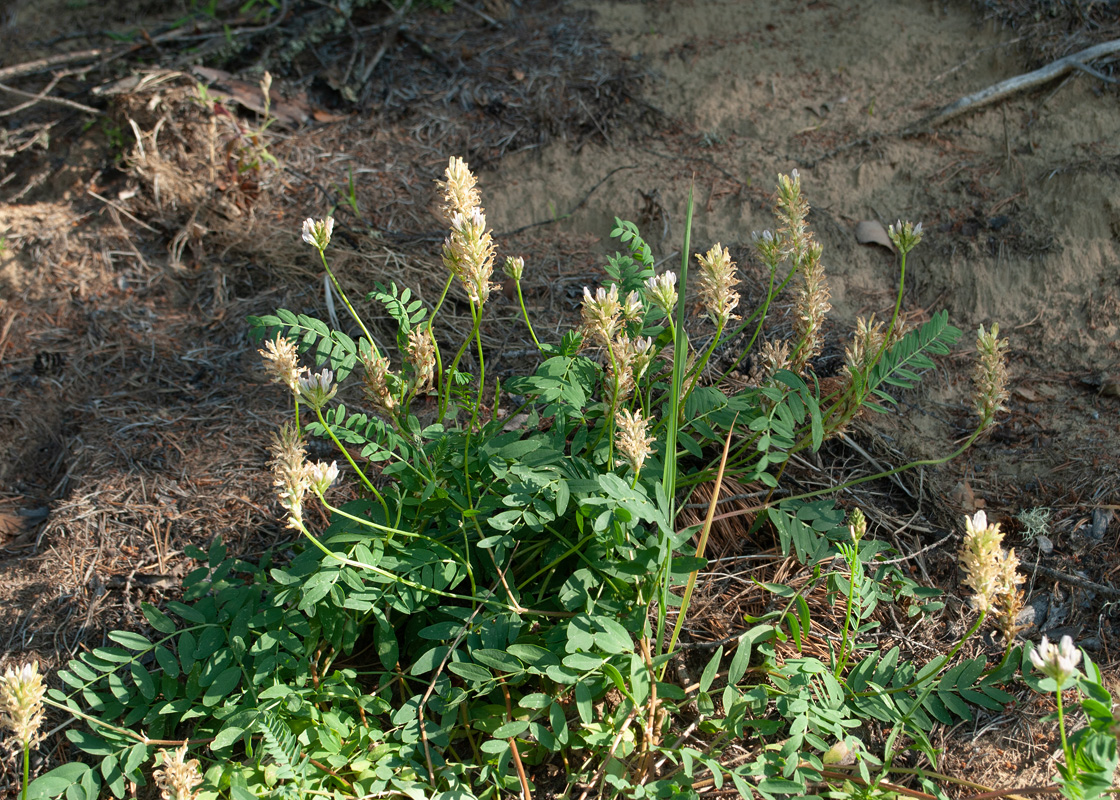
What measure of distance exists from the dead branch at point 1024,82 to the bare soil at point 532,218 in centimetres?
8

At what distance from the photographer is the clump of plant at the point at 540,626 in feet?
6.15

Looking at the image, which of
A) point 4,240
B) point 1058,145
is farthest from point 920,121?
point 4,240

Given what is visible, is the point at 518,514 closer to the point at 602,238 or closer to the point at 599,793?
the point at 599,793

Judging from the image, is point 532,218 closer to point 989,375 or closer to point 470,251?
point 470,251

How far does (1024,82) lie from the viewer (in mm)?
3789

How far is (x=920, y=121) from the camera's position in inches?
153

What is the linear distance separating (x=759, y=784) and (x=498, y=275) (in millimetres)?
2294

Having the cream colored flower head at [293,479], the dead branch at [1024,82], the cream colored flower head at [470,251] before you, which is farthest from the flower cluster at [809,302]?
the dead branch at [1024,82]

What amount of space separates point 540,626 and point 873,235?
2417 mm

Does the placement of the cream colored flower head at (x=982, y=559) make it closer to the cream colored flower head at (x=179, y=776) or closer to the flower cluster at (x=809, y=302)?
the flower cluster at (x=809, y=302)

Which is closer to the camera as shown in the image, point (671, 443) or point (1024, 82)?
point (671, 443)

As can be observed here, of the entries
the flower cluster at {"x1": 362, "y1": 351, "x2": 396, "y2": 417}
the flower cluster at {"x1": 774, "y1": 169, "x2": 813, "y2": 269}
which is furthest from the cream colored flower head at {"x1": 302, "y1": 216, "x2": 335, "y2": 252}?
the flower cluster at {"x1": 774, "y1": 169, "x2": 813, "y2": 269}

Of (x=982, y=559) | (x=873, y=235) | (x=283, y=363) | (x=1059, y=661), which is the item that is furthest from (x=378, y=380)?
(x=873, y=235)

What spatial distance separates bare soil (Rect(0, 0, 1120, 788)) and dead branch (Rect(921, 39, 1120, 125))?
8 centimetres
